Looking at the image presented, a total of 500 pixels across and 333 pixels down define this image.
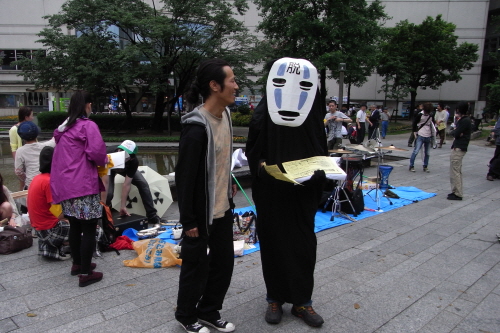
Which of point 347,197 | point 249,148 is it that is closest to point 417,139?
point 347,197

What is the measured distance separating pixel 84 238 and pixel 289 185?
203 centimetres

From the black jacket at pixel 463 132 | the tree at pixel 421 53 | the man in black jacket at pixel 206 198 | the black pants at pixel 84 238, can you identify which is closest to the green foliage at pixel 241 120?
the tree at pixel 421 53

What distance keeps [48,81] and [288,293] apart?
66.2 ft

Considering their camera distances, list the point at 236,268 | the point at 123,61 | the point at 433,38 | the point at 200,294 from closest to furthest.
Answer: the point at 200,294
the point at 236,268
the point at 123,61
the point at 433,38

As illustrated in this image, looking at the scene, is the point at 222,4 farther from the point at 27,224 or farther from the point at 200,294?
the point at 200,294

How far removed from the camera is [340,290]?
341cm

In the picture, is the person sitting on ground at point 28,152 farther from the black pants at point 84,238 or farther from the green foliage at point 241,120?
the green foliage at point 241,120

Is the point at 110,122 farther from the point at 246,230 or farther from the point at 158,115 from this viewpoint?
the point at 246,230

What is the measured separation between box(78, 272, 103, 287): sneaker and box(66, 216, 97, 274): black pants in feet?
0.15

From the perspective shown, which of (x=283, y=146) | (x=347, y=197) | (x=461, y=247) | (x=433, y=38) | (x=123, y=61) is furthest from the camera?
(x=433, y=38)

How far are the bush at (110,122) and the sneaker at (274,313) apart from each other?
2111 centimetres

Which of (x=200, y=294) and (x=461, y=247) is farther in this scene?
(x=461, y=247)

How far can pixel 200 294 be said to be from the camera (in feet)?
8.41

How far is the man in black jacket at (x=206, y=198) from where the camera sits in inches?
93.8
